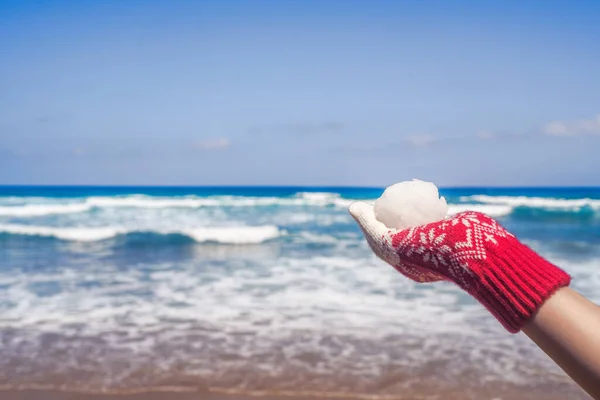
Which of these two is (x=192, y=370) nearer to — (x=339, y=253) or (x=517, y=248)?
(x=517, y=248)

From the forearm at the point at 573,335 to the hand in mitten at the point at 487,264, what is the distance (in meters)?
0.03

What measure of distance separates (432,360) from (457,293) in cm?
306

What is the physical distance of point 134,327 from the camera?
6.04 meters

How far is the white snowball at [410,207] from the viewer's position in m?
1.59

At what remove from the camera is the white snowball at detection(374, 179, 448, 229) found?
1.59 m

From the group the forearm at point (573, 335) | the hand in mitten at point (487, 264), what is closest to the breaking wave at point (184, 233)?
the hand in mitten at point (487, 264)

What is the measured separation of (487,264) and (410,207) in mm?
517

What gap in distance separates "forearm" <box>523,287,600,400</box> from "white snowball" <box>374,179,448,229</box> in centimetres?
58

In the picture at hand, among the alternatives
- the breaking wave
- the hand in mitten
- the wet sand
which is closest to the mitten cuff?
the hand in mitten

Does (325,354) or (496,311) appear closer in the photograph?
(496,311)

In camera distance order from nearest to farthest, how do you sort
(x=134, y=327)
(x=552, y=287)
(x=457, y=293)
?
(x=552, y=287) → (x=134, y=327) → (x=457, y=293)

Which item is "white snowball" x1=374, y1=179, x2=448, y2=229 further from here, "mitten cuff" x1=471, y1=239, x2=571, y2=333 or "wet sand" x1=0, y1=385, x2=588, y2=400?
"wet sand" x1=0, y1=385, x2=588, y2=400

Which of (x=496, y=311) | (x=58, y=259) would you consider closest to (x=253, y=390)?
(x=496, y=311)

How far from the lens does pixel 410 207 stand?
1.61 meters
